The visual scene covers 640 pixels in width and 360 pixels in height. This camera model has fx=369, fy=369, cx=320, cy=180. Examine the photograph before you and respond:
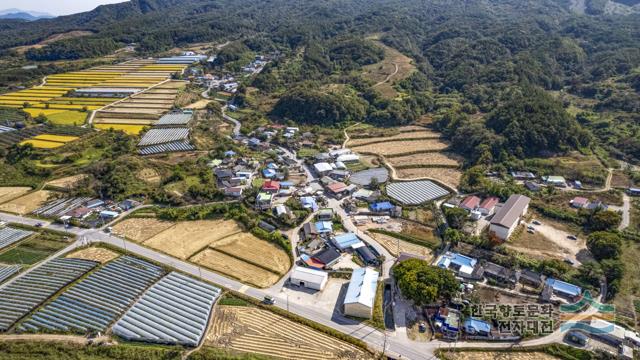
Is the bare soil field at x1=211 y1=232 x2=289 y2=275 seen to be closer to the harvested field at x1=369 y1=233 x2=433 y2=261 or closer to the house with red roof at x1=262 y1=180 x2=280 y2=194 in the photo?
the house with red roof at x1=262 y1=180 x2=280 y2=194

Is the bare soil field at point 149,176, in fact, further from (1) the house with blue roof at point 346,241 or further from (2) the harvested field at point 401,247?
(2) the harvested field at point 401,247

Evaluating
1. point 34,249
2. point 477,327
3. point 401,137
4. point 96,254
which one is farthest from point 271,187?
point 401,137

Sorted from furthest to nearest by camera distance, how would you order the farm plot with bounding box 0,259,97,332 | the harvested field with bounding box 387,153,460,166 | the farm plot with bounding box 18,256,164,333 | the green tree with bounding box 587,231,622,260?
the harvested field with bounding box 387,153,460,166, the green tree with bounding box 587,231,622,260, the farm plot with bounding box 0,259,97,332, the farm plot with bounding box 18,256,164,333

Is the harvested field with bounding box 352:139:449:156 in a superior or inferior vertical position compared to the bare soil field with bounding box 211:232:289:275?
superior

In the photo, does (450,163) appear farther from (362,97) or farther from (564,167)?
(362,97)

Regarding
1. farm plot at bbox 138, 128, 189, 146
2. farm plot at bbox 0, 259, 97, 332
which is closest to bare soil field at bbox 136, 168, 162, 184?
farm plot at bbox 138, 128, 189, 146

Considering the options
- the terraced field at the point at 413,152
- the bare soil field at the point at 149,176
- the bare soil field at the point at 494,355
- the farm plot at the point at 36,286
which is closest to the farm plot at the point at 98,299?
the farm plot at the point at 36,286

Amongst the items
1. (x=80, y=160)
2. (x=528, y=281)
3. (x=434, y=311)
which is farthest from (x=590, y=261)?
(x=80, y=160)
